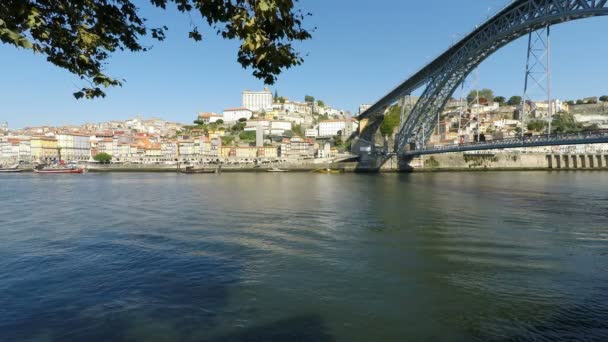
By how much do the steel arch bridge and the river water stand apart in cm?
1172

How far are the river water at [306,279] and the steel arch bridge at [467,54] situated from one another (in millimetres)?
11719

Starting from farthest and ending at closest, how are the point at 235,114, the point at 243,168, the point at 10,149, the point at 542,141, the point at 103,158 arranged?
the point at 235,114, the point at 10,149, the point at 103,158, the point at 243,168, the point at 542,141

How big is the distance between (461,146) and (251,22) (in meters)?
33.0

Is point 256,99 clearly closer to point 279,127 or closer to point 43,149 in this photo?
point 279,127

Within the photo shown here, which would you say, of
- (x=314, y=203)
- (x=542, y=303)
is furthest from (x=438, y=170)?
(x=542, y=303)

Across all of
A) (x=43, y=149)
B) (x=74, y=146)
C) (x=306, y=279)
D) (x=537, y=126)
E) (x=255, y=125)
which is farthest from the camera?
(x=255, y=125)

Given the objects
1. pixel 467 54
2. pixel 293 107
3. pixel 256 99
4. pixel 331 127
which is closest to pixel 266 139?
pixel 331 127

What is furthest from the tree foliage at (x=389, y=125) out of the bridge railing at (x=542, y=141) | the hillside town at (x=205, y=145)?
the bridge railing at (x=542, y=141)

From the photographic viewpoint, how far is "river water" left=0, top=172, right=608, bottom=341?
433 centimetres

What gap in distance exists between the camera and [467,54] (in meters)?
29.3

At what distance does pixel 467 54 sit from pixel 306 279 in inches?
1150

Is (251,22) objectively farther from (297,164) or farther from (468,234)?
(297,164)

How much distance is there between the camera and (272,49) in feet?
7.94

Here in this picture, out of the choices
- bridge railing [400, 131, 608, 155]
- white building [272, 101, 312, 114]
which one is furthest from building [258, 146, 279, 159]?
bridge railing [400, 131, 608, 155]
